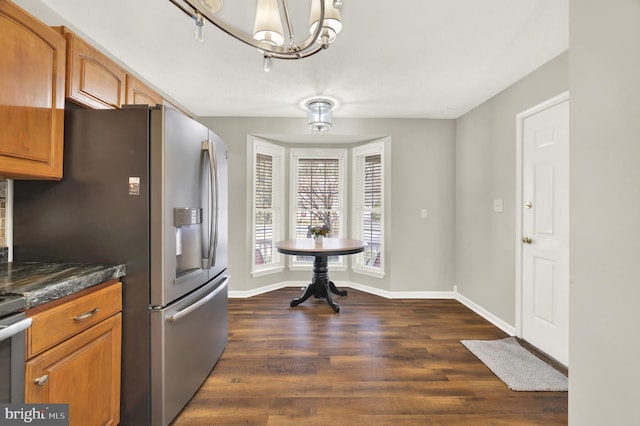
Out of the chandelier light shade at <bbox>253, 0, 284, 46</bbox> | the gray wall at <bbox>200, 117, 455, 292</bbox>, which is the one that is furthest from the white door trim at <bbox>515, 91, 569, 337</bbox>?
the chandelier light shade at <bbox>253, 0, 284, 46</bbox>

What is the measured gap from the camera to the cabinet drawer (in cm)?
101

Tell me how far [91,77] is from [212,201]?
1057 millimetres

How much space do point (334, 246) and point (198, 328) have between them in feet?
5.89

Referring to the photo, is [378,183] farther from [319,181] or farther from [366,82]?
[366,82]

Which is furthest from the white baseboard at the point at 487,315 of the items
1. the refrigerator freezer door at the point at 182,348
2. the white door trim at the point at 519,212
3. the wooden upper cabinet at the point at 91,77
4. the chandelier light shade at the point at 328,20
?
the wooden upper cabinet at the point at 91,77

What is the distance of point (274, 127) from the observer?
3.73 m

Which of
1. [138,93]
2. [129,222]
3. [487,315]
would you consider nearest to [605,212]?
[129,222]

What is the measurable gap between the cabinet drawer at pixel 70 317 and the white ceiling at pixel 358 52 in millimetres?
1702

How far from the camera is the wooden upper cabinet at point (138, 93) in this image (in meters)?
2.11

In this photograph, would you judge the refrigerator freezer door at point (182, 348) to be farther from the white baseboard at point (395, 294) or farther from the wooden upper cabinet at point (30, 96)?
the white baseboard at point (395, 294)

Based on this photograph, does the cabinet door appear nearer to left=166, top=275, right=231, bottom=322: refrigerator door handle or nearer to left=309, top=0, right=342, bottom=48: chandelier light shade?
left=166, top=275, right=231, bottom=322: refrigerator door handle

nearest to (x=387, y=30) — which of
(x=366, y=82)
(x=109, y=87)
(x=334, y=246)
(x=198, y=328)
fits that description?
(x=366, y=82)

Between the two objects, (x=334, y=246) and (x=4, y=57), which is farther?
(x=334, y=246)

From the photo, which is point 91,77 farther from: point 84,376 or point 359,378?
point 359,378
